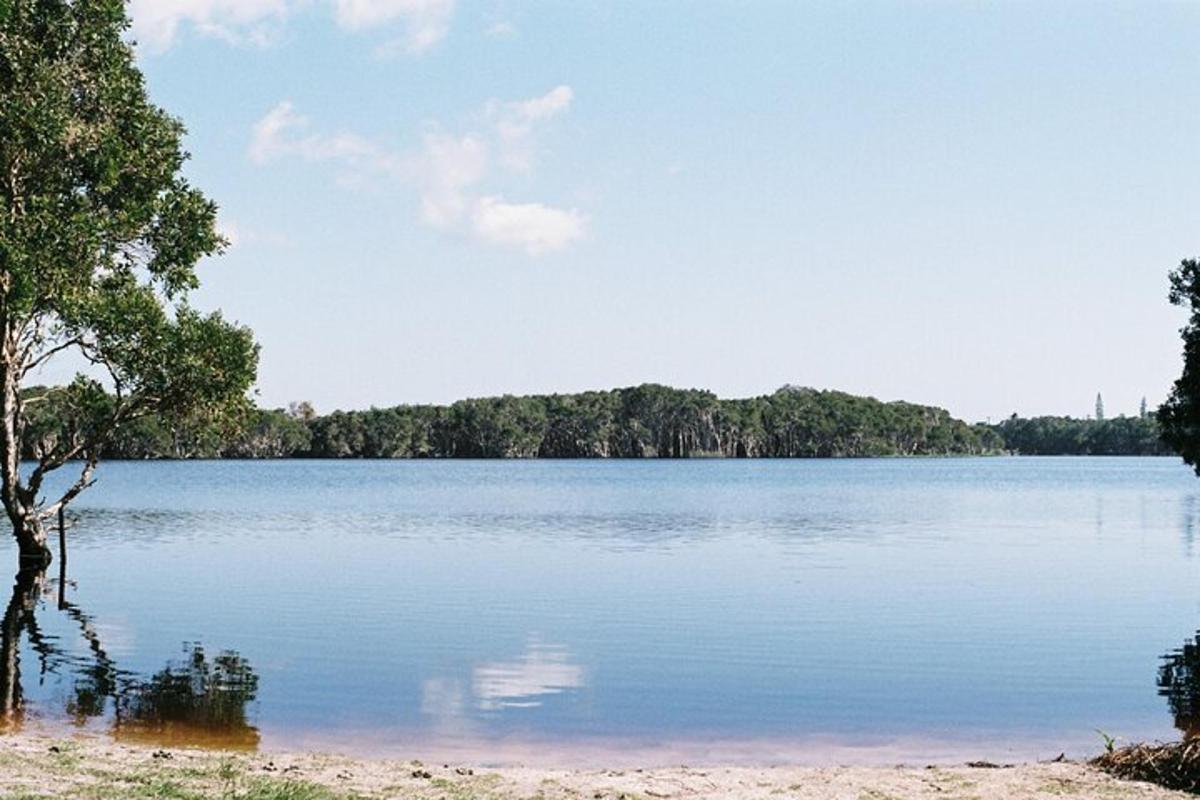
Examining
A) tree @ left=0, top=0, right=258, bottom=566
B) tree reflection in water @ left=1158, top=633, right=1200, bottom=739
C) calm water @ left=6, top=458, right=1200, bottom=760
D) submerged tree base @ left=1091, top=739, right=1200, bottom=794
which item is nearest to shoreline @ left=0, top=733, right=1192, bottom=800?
submerged tree base @ left=1091, top=739, right=1200, bottom=794

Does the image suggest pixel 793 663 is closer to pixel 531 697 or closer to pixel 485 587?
pixel 531 697

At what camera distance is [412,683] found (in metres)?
23.8

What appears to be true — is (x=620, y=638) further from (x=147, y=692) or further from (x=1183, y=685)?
(x=1183, y=685)

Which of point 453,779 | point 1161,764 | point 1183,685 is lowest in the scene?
point 1183,685

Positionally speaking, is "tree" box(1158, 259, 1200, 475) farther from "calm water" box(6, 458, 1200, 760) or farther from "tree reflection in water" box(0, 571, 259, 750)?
"tree reflection in water" box(0, 571, 259, 750)

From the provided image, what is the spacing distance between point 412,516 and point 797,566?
37.1 m

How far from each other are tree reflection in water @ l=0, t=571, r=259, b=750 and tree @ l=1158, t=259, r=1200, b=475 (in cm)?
3480

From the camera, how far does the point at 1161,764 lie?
49.2 ft

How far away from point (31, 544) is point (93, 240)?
457 inches

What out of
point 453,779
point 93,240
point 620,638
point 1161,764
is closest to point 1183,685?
point 1161,764

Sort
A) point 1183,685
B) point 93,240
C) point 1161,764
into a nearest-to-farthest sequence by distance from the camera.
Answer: point 1161,764, point 1183,685, point 93,240

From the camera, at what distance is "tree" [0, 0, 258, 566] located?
34938 millimetres

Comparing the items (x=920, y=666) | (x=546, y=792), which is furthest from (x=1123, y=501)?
(x=546, y=792)

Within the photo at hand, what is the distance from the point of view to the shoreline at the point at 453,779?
13.2m
